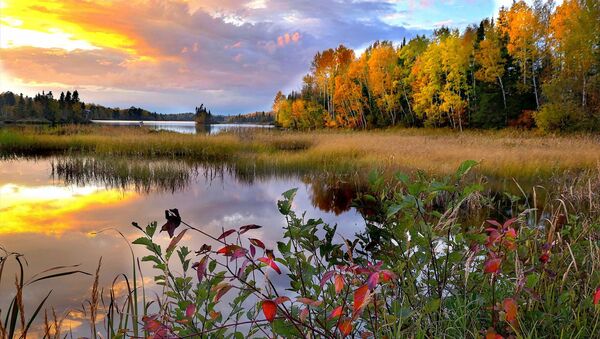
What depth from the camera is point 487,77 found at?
111 ft

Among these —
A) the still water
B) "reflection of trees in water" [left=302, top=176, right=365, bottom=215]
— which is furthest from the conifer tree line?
the still water

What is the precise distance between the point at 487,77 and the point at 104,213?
33.3 metres

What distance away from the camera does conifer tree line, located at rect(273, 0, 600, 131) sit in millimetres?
26403

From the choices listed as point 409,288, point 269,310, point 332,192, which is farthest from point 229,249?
point 332,192

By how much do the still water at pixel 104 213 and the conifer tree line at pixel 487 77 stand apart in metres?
23.6

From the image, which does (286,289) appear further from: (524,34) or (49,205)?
(524,34)

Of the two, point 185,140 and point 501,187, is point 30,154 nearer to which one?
point 185,140

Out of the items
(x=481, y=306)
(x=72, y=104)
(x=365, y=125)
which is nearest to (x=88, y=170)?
(x=481, y=306)

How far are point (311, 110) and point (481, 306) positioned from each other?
54.9 meters

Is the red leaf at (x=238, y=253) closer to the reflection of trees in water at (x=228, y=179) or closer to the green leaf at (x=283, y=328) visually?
the green leaf at (x=283, y=328)

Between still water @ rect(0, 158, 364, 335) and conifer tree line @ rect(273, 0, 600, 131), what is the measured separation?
77.5 ft

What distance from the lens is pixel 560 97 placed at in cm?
2641

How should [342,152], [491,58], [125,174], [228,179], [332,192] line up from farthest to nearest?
1. [491,58]
2. [342,152]
3. [228,179]
4. [125,174]
5. [332,192]

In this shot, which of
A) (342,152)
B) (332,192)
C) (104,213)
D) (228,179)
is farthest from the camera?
(342,152)
